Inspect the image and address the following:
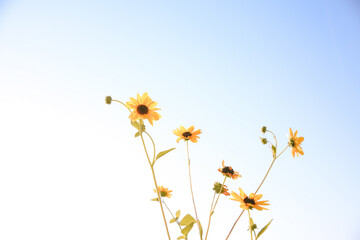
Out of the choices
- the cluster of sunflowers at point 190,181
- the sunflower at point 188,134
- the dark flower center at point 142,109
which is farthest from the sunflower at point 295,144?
the dark flower center at point 142,109

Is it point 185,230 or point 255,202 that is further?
point 255,202

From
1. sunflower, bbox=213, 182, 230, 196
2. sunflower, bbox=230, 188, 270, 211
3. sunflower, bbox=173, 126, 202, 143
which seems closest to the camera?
sunflower, bbox=230, 188, 270, 211

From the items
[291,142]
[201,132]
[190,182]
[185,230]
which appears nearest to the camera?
[185,230]

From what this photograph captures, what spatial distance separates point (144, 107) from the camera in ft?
3.64

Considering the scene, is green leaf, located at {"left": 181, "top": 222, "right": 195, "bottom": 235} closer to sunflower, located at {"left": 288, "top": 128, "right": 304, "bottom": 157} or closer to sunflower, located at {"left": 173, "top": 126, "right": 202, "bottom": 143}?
sunflower, located at {"left": 173, "top": 126, "right": 202, "bottom": 143}

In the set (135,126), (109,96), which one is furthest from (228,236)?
(109,96)

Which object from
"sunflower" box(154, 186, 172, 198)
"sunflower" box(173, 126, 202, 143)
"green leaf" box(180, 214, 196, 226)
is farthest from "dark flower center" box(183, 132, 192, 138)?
"green leaf" box(180, 214, 196, 226)

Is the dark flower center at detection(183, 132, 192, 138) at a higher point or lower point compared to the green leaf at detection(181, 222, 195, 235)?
higher

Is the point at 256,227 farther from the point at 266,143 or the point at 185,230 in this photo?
the point at 266,143

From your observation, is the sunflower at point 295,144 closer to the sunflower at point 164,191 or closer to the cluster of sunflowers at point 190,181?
the cluster of sunflowers at point 190,181

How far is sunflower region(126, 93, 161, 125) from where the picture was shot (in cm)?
108

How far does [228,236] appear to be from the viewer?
925 millimetres

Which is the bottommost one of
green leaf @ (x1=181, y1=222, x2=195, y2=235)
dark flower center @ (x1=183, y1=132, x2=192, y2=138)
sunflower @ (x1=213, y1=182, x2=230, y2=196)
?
green leaf @ (x1=181, y1=222, x2=195, y2=235)

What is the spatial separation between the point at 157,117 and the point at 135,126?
14 centimetres
